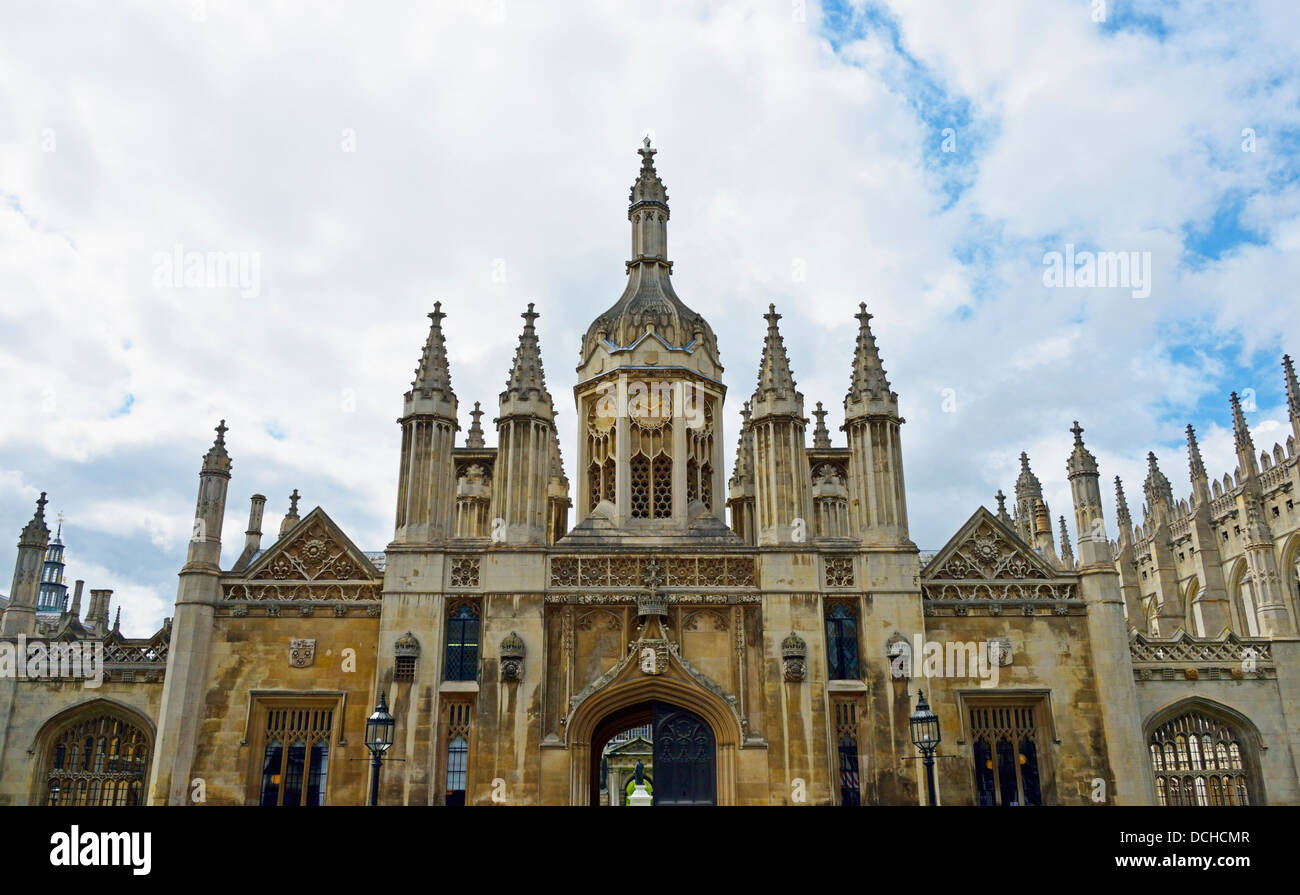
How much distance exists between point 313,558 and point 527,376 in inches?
294

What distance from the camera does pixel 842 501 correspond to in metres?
38.8

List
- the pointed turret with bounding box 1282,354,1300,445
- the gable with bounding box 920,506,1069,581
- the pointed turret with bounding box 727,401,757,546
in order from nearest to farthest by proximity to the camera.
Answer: the gable with bounding box 920,506,1069,581 < the pointed turret with bounding box 727,401,757,546 < the pointed turret with bounding box 1282,354,1300,445

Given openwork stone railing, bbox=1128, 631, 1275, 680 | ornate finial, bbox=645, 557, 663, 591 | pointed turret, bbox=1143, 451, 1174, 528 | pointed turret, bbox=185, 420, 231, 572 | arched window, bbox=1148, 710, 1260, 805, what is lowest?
arched window, bbox=1148, 710, 1260, 805

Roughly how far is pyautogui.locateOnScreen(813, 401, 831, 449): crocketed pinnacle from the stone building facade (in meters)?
11.2

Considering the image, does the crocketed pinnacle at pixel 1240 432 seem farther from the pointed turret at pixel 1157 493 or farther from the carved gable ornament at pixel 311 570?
the carved gable ornament at pixel 311 570

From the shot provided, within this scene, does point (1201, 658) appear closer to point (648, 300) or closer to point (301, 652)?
point (648, 300)

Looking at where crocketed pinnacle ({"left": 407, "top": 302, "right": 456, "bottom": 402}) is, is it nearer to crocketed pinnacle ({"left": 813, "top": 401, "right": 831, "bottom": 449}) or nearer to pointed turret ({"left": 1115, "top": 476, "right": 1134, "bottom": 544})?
crocketed pinnacle ({"left": 813, "top": 401, "right": 831, "bottom": 449})

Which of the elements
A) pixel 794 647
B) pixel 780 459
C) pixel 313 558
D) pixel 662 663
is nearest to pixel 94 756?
pixel 313 558

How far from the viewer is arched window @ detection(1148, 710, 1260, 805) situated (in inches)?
965

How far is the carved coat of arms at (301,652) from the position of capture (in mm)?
23828

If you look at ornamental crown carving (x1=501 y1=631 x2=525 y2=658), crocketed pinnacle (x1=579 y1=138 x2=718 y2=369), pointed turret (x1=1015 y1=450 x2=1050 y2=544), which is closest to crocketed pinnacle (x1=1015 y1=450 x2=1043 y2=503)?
pointed turret (x1=1015 y1=450 x2=1050 y2=544)

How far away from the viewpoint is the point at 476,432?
37.0 m
